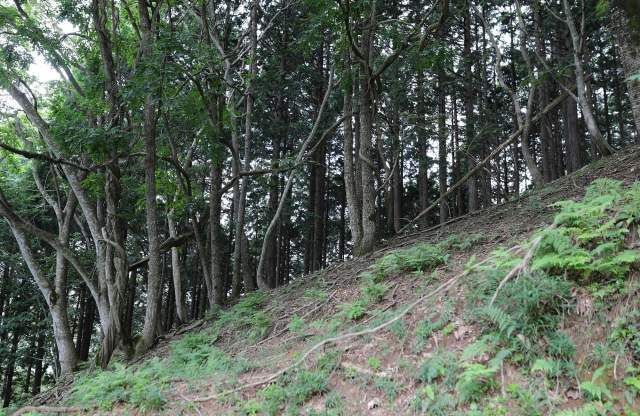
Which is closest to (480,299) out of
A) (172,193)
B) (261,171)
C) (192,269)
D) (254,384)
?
(254,384)

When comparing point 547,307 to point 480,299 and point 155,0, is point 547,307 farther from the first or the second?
point 155,0

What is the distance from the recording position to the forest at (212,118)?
27.8 ft

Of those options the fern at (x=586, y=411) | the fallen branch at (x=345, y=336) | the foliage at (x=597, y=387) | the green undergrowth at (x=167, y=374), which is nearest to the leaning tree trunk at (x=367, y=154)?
the green undergrowth at (x=167, y=374)

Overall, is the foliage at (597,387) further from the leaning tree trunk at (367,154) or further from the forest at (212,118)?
the leaning tree trunk at (367,154)

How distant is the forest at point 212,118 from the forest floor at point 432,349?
1990 millimetres

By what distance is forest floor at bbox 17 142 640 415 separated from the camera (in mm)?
3359

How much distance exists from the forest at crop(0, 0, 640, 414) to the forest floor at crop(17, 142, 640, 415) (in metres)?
1.99

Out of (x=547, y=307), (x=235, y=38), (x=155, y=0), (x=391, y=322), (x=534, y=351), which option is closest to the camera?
(x=534, y=351)

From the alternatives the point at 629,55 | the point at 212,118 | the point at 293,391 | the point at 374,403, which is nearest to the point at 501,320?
the point at 374,403

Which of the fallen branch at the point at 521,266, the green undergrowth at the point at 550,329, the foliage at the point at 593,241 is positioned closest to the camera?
the green undergrowth at the point at 550,329

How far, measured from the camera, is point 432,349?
13.8 ft

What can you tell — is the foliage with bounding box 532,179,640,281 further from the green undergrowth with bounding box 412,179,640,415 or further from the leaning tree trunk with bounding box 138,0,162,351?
→ the leaning tree trunk with bounding box 138,0,162,351

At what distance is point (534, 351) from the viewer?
357 centimetres

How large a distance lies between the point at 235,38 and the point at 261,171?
500 centimetres
